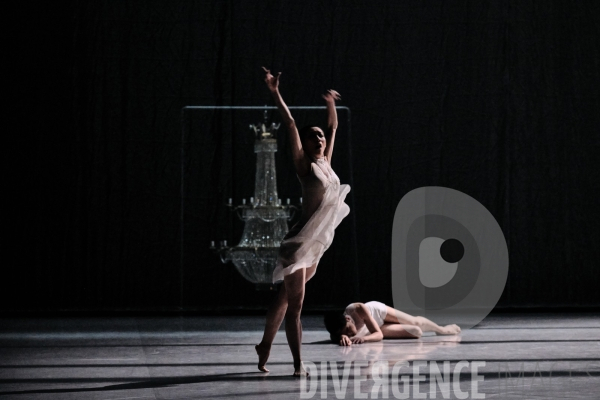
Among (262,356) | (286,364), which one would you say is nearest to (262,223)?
(286,364)

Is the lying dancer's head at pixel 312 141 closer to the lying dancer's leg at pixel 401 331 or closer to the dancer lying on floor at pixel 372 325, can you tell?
the dancer lying on floor at pixel 372 325

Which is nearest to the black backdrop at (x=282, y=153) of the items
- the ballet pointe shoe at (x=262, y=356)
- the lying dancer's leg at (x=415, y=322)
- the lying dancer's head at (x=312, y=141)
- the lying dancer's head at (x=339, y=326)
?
the lying dancer's leg at (x=415, y=322)

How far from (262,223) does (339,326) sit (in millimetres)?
2285

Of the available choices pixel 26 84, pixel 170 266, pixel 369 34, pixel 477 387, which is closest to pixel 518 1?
pixel 369 34

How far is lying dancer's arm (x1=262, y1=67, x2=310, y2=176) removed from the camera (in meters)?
3.81

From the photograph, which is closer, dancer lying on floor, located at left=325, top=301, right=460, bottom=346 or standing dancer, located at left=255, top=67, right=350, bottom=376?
standing dancer, located at left=255, top=67, right=350, bottom=376

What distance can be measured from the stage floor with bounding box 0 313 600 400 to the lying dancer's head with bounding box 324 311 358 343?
3.4 inches

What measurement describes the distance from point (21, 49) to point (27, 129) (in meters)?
0.73

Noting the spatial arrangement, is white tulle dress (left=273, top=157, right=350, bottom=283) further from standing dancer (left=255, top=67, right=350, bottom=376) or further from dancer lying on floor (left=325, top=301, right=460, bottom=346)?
dancer lying on floor (left=325, top=301, right=460, bottom=346)

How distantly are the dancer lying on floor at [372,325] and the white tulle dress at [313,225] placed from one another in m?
1.65

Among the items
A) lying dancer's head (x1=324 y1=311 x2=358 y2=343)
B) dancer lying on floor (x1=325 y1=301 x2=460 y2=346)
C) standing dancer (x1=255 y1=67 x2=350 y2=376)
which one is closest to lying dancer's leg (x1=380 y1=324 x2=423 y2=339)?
dancer lying on floor (x1=325 y1=301 x2=460 y2=346)

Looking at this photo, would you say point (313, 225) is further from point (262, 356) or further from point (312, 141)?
point (262, 356)

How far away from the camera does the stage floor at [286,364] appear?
11.7 ft

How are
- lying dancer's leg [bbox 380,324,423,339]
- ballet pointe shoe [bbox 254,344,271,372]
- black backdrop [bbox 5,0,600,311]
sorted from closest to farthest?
ballet pointe shoe [bbox 254,344,271,372] → lying dancer's leg [bbox 380,324,423,339] → black backdrop [bbox 5,0,600,311]
